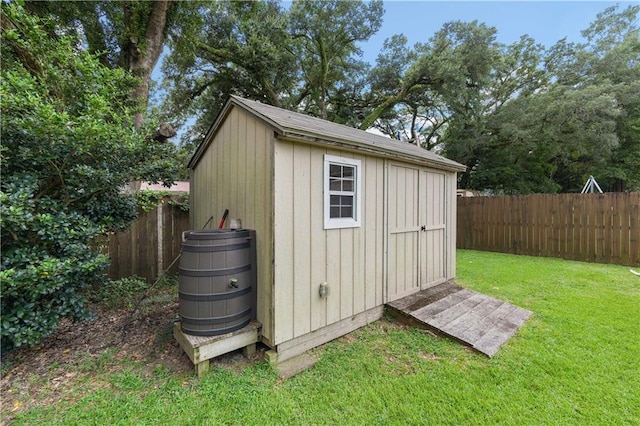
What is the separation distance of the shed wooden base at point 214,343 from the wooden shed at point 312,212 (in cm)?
15

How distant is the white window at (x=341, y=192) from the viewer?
3078mm

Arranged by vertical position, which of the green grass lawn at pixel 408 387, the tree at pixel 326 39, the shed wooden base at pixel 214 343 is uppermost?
the tree at pixel 326 39

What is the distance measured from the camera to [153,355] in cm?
280

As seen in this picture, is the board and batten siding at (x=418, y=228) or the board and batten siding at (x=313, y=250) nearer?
the board and batten siding at (x=313, y=250)

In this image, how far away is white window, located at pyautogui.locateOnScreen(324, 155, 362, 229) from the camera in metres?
3.08

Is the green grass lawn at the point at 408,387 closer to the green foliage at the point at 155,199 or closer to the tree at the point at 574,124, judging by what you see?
the green foliage at the point at 155,199

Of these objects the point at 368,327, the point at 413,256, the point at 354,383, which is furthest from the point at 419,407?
the point at 413,256

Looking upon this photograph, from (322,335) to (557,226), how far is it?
776cm

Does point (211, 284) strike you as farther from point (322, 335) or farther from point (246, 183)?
point (322, 335)

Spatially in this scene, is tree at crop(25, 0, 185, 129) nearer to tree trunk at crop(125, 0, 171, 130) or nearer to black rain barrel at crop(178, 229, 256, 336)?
tree trunk at crop(125, 0, 171, 130)

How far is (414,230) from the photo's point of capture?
14.0 ft

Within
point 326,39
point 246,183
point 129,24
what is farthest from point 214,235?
point 326,39

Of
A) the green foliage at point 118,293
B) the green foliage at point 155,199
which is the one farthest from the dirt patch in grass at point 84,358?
the green foliage at point 155,199

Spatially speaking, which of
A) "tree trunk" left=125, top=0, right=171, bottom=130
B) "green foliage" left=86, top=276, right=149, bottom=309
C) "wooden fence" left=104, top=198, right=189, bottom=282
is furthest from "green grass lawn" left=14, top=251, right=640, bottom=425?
"tree trunk" left=125, top=0, right=171, bottom=130
